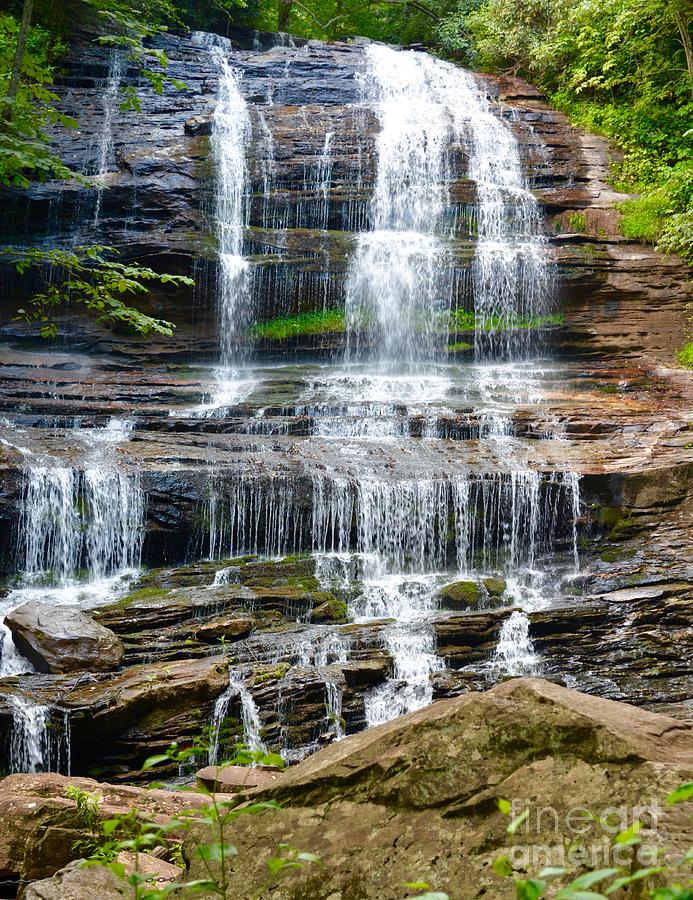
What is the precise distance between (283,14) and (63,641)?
26.7 metres

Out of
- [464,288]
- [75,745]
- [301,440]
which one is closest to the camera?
[75,745]

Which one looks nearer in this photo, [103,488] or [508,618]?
[508,618]

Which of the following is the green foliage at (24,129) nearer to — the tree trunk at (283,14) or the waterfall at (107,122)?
the waterfall at (107,122)

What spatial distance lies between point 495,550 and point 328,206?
10.3m

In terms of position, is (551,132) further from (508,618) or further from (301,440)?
(508,618)

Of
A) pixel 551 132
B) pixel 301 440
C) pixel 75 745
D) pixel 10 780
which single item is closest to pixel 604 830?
pixel 10 780

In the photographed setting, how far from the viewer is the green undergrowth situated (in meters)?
17.4

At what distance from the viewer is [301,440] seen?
12.8 m

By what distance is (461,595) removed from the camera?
10.2m

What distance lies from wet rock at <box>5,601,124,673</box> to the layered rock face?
6.7 inches

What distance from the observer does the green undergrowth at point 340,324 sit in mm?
17375

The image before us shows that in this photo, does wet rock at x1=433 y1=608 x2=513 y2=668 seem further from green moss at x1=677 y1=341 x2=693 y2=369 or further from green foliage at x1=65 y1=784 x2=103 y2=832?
green moss at x1=677 y1=341 x2=693 y2=369

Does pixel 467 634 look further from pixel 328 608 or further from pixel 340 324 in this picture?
pixel 340 324

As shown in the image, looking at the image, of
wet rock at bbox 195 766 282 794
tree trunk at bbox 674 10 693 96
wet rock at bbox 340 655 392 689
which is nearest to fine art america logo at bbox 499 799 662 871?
wet rock at bbox 195 766 282 794
